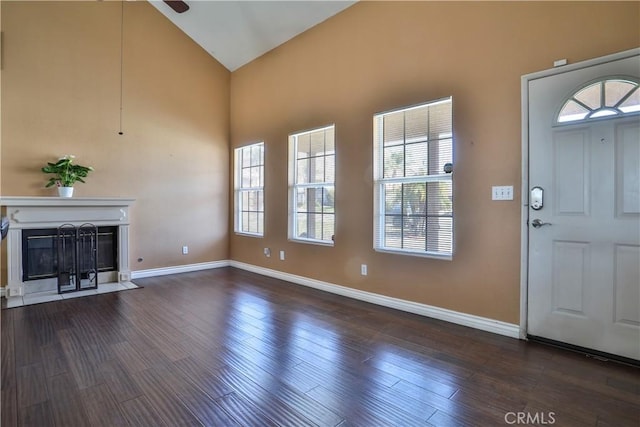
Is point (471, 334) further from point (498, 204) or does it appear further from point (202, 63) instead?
point (202, 63)

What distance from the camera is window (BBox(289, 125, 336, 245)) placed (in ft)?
13.6

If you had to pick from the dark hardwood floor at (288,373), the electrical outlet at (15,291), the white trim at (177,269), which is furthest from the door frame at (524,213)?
the electrical outlet at (15,291)

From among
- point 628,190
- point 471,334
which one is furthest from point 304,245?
point 628,190

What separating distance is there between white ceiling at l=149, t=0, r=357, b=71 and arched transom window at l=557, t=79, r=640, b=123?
8.50 ft

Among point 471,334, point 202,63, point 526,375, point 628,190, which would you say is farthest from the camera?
point 202,63

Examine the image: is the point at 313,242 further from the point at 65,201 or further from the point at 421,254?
the point at 65,201

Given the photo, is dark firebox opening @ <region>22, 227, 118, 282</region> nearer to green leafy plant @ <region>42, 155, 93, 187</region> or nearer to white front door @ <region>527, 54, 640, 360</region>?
green leafy plant @ <region>42, 155, 93, 187</region>

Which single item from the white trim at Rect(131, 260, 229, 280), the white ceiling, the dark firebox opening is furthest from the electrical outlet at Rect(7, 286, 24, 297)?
the white ceiling

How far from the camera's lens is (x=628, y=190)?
218 cm

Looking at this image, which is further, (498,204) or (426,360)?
(498,204)

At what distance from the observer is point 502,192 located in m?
2.69

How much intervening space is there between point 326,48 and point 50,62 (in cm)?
343

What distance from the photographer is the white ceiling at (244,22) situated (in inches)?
158

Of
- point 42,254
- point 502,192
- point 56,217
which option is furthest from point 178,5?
point 502,192
